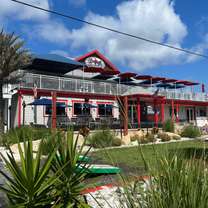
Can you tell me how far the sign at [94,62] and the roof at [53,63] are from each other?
15.2 ft

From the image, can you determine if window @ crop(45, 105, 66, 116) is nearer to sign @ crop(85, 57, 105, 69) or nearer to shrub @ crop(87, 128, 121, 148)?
shrub @ crop(87, 128, 121, 148)

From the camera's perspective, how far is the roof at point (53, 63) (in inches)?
724

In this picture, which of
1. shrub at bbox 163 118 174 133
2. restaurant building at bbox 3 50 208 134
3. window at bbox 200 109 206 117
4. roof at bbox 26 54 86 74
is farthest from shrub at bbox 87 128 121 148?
window at bbox 200 109 206 117

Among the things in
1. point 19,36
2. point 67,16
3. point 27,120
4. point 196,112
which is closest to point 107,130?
point 67,16

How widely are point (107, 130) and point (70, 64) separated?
1077 cm

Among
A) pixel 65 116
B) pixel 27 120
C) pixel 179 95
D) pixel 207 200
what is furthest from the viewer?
pixel 179 95

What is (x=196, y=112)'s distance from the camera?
3170 centimetres

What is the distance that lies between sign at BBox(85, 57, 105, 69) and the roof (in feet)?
15.2

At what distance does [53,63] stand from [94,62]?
26.6ft

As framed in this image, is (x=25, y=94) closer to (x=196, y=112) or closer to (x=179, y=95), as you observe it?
(x=179, y=95)

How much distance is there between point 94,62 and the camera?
2678 centimetres

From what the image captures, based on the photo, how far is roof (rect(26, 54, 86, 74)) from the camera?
1839cm

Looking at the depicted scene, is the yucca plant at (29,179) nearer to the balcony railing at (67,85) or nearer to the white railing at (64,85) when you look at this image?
the balcony railing at (67,85)

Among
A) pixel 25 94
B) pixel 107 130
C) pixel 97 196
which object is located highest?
pixel 25 94
